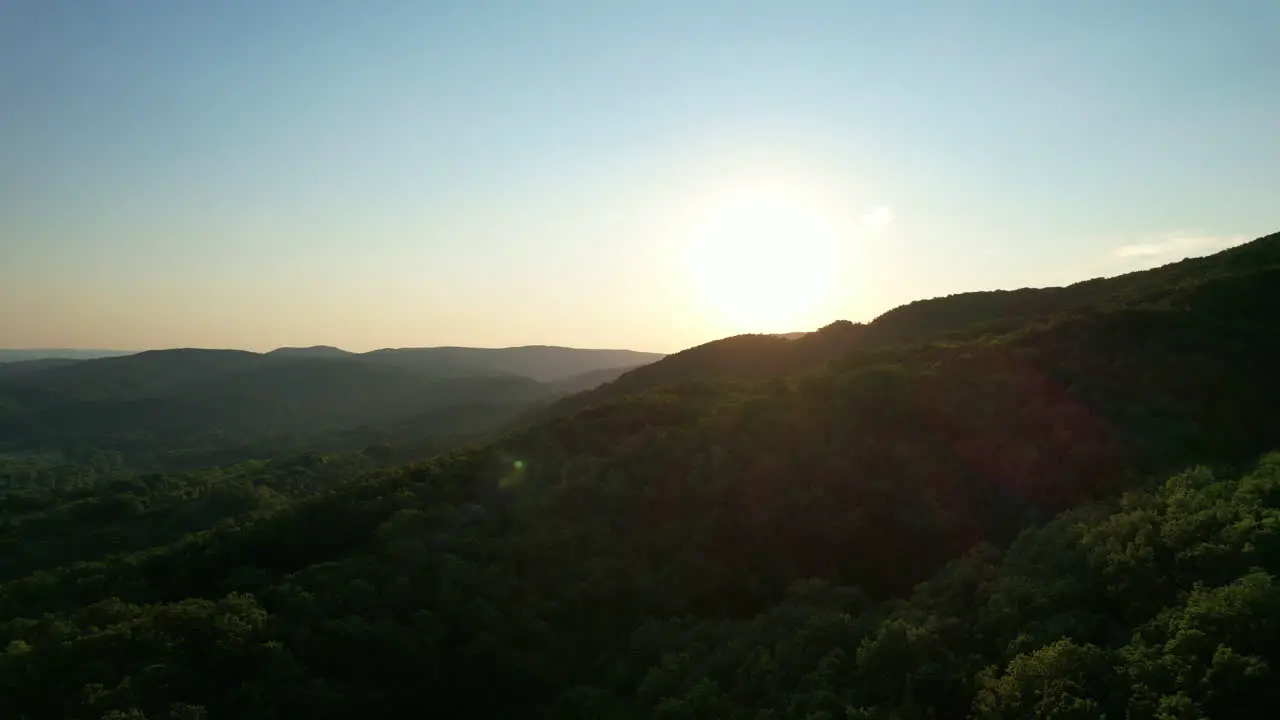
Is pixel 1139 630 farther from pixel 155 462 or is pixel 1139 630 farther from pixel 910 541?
pixel 155 462

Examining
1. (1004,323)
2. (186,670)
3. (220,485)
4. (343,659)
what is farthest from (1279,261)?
(220,485)

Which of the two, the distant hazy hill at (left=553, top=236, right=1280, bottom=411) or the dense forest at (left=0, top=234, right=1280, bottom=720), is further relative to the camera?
the distant hazy hill at (left=553, top=236, right=1280, bottom=411)

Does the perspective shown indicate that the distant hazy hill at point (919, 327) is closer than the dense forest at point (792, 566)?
No

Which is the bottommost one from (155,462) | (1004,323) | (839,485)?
(155,462)

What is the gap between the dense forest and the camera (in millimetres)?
20391

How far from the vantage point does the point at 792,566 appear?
31.8 m

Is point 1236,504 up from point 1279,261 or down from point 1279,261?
down

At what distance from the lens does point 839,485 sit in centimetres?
3488

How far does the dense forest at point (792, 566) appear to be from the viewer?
66.9ft

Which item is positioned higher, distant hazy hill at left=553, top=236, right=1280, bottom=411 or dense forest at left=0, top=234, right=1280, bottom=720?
distant hazy hill at left=553, top=236, right=1280, bottom=411

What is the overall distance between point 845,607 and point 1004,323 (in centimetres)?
4139

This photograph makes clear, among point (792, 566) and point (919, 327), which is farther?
point (919, 327)

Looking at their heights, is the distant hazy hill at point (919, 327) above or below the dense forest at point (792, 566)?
above

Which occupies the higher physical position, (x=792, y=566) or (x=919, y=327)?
(x=919, y=327)
